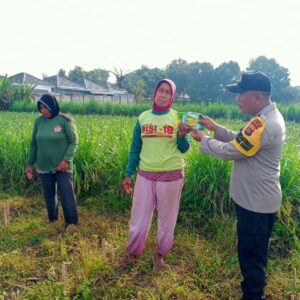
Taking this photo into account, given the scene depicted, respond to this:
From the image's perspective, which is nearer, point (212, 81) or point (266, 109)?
point (266, 109)

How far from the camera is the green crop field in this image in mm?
2514

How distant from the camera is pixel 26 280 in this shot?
2633 millimetres

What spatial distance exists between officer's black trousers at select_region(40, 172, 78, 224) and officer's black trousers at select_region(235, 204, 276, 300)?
1979mm

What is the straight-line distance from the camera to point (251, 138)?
200 cm

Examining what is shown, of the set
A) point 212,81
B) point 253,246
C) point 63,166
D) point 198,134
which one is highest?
point 212,81

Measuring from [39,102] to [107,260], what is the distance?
5.85 ft

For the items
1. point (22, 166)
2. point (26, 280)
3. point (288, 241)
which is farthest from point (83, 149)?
point (288, 241)

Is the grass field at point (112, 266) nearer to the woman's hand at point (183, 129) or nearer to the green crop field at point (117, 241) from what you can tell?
the green crop field at point (117, 241)

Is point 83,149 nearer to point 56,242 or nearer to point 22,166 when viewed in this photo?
point 22,166

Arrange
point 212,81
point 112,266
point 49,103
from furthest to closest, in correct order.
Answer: point 212,81 → point 49,103 → point 112,266

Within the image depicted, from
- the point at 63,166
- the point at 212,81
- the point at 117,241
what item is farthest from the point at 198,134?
the point at 212,81

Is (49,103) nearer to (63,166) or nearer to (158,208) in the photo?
(63,166)

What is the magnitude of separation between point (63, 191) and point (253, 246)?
213 cm

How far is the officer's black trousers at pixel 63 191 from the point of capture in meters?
3.50
